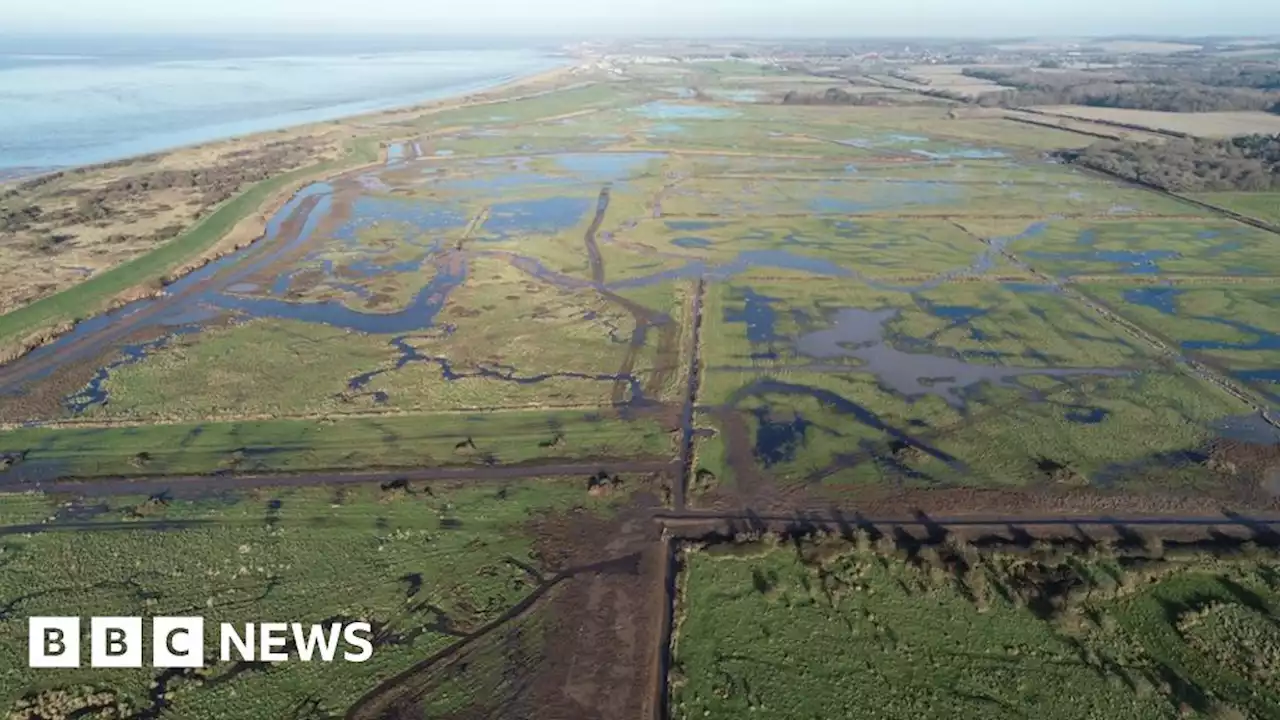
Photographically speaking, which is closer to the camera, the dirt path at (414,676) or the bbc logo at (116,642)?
the dirt path at (414,676)

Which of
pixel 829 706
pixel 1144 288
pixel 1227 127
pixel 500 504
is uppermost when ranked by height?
pixel 1227 127

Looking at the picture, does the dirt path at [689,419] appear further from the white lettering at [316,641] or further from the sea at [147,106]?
the sea at [147,106]

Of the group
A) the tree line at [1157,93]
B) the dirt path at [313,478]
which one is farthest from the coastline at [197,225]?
the tree line at [1157,93]

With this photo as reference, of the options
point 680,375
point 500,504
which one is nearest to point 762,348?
point 680,375

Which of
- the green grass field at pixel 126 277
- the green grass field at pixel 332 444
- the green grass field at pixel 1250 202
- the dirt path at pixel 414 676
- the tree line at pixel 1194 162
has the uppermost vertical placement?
the tree line at pixel 1194 162

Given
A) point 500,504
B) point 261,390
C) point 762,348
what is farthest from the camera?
point 762,348

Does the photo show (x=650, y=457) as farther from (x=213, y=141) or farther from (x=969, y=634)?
(x=213, y=141)

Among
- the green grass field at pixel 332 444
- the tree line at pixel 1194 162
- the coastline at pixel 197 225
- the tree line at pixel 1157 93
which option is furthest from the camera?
the tree line at pixel 1157 93

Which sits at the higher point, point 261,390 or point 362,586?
point 261,390

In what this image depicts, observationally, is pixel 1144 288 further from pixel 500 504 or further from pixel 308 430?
pixel 308 430
